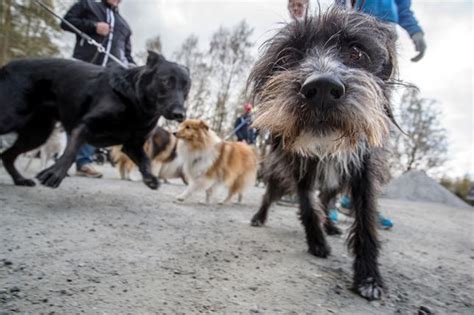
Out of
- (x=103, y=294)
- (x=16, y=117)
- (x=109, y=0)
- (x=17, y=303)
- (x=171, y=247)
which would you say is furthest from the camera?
(x=109, y=0)

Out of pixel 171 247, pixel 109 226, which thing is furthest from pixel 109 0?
pixel 171 247

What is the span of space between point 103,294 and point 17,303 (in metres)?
0.36

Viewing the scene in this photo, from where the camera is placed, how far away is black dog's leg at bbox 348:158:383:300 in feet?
7.42

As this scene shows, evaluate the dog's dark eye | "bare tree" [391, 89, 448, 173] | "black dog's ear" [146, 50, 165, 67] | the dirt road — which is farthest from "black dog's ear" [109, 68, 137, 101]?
"bare tree" [391, 89, 448, 173]

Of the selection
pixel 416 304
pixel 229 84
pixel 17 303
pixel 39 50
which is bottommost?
pixel 17 303

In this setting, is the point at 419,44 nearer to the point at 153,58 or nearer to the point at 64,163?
the point at 153,58

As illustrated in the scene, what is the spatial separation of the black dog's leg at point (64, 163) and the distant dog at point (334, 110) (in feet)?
6.94

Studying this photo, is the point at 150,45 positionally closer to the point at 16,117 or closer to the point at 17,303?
the point at 16,117

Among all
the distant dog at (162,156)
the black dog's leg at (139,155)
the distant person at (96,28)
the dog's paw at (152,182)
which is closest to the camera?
the dog's paw at (152,182)

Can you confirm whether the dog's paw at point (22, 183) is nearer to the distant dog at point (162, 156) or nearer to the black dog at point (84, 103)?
the black dog at point (84, 103)

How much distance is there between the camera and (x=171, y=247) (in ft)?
8.90

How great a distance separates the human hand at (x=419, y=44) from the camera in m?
3.69

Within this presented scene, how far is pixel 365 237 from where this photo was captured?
8.20 feet

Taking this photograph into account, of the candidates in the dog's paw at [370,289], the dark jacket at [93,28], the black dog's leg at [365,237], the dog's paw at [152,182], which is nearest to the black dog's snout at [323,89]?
the black dog's leg at [365,237]
